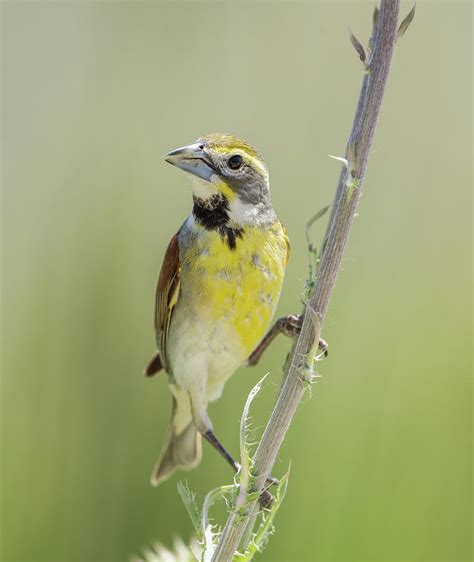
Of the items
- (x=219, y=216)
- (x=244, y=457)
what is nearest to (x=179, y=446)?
(x=219, y=216)

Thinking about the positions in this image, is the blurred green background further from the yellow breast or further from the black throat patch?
the black throat patch

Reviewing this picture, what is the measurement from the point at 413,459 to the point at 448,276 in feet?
2.95

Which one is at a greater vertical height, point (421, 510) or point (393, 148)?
point (393, 148)

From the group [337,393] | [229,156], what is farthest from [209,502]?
[337,393]

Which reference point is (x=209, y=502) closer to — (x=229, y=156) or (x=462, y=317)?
(x=229, y=156)

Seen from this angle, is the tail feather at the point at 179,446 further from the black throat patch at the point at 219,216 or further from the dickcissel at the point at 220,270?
the black throat patch at the point at 219,216

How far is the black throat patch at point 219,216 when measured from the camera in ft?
9.07

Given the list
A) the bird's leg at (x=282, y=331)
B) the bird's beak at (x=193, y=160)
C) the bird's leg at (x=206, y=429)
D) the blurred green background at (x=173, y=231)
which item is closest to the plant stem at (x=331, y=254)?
the bird's leg at (x=282, y=331)

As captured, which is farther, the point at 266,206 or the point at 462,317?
the point at 462,317

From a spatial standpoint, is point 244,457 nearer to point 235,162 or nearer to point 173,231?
point 235,162

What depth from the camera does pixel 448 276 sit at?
3662 millimetres

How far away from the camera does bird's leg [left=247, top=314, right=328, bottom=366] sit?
273 cm

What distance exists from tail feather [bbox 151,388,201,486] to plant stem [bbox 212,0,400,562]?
1656 mm

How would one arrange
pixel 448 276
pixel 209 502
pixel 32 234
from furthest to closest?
pixel 32 234 < pixel 448 276 < pixel 209 502
